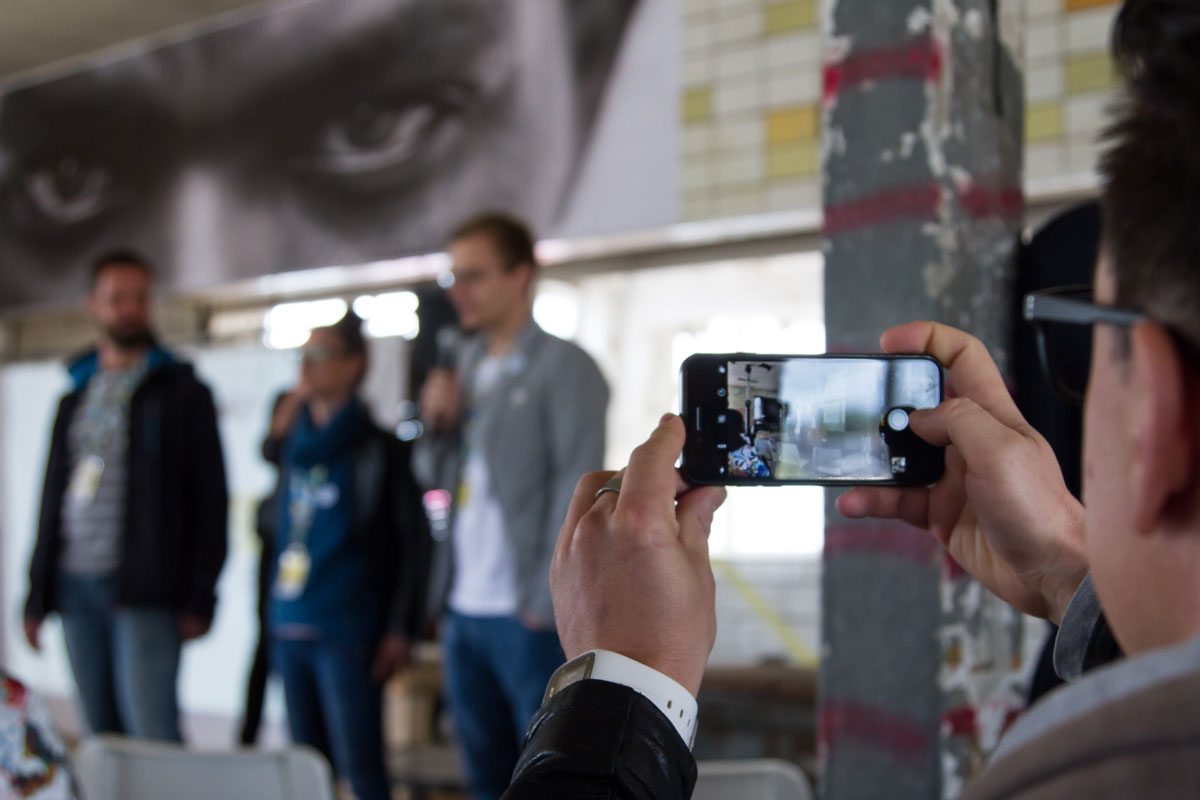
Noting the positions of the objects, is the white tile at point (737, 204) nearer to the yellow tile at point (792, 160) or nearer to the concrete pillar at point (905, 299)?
the yellow tile at point (792, 160)

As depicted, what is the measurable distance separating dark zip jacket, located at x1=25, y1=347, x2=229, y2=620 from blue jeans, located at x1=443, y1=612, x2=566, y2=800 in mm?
720

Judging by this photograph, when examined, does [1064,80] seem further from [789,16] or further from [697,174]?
[697,174]

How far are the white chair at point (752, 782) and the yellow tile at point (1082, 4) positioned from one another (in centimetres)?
210

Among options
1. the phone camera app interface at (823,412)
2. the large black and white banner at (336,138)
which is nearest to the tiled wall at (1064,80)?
the large black and white banner at (336,138)

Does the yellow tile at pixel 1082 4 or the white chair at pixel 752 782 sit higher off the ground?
the yellow tile at pixel 1082 4

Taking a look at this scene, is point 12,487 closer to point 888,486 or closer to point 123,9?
point 123,9

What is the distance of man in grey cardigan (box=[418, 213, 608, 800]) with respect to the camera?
6.77 feet

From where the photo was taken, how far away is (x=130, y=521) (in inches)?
101

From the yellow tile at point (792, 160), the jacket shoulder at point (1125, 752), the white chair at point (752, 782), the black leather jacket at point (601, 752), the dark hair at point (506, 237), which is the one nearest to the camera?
the jacket shoulder at point (1125, 752)

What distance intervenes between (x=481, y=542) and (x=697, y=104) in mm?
1519

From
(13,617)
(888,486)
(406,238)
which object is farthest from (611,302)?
(13,617)

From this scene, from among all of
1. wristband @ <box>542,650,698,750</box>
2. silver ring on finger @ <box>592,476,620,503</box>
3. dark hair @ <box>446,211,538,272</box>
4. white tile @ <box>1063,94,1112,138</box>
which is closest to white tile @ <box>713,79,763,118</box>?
white tile @ <box>1063,94,1112,138</box>

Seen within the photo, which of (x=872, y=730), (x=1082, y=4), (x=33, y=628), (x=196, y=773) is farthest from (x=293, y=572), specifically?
(x=1082, y=4)

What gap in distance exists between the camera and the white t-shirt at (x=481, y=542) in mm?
2143
